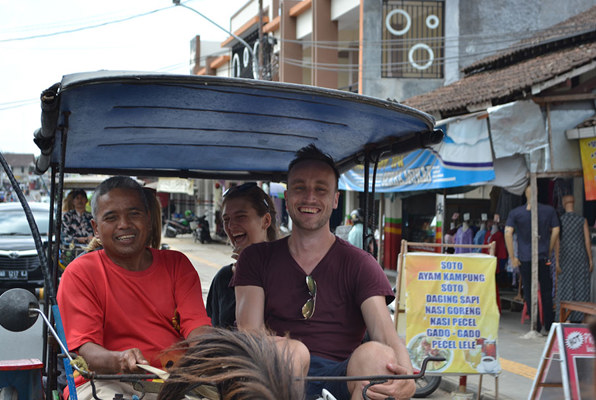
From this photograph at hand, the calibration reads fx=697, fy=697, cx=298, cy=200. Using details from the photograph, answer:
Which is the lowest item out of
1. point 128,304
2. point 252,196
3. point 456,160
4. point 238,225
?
point 128,304

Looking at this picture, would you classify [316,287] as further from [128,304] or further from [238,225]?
[238,225]

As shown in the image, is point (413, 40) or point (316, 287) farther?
point (413, 40)

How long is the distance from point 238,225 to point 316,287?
1238mm

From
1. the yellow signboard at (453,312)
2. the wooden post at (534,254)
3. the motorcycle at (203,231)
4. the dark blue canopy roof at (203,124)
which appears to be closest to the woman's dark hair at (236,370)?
the dark blue canopy roof at (203,124)

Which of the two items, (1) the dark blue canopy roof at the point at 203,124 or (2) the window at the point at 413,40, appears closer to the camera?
(1) the dark blue canopy roof at the point at 203,124

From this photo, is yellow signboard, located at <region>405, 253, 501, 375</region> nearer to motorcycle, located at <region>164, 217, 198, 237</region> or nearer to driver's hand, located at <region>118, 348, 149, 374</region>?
driver's hand, located at <region>118, 348, 149, 374</region>

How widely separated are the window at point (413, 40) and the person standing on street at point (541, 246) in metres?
10.5

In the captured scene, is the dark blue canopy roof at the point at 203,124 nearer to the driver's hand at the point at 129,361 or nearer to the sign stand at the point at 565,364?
the driver's hand at the point at 129,361

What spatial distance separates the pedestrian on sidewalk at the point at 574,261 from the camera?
390 inches

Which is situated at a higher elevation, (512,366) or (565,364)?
(565,364)

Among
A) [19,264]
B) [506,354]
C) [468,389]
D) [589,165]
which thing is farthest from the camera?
[19,264]

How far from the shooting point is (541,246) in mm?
10055

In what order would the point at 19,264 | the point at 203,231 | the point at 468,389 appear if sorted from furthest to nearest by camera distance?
the point at 203,231
the point at 19,264
the point at 468,389

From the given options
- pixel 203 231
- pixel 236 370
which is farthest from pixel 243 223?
pixel 203 231
